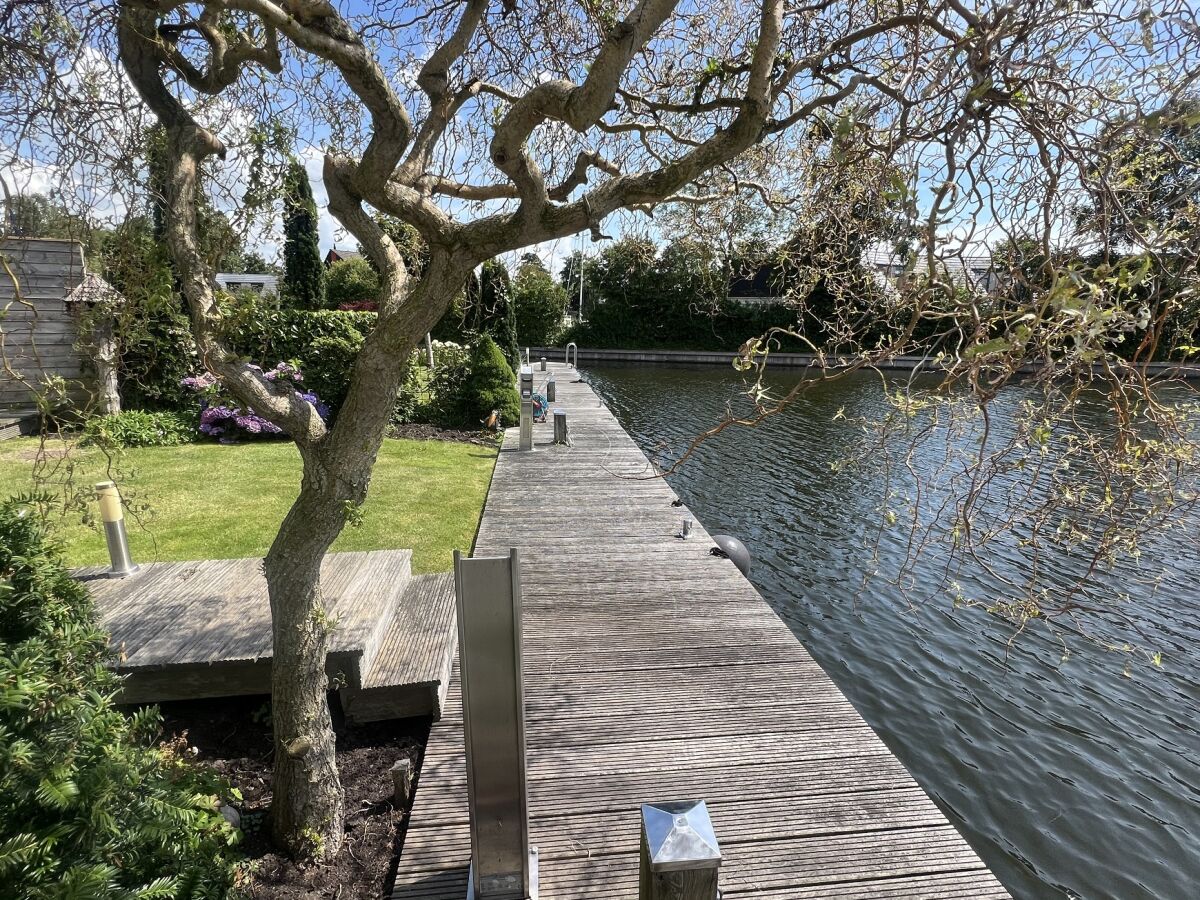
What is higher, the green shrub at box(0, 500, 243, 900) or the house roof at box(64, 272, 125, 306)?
the house roof at box(64, 272, 125, 306)

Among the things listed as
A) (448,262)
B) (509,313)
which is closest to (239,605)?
(448,262)

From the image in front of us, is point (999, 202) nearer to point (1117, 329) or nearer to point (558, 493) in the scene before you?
point (1117, 329)

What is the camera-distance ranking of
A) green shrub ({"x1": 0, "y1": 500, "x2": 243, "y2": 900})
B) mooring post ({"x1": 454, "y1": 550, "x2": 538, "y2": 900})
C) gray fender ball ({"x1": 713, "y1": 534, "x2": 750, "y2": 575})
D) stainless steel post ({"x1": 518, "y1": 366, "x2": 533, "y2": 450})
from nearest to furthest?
1. green shrub ({"x1": 0, "y1": 500, "x2": 243, "y2": 900})
2. mooring post ({"x1": 454, "y1": 550, "x2": 538, "y2": 900})
3. gray fender ball ({"x1": 713, "y1": 534, "x2": 750, "y2": 575})
4. stainless steel post ({"x1": 518, "y1": 366, "x2": 533, "y2": 450})

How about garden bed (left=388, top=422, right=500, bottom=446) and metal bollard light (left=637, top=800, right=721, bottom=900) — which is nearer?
metal bollard light (left=637, top=800, right=721, bottom=900)

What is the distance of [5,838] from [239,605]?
9.50ft

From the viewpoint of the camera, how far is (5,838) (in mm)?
1559

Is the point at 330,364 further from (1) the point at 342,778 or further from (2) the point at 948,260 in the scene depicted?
(2) the point at 948,260

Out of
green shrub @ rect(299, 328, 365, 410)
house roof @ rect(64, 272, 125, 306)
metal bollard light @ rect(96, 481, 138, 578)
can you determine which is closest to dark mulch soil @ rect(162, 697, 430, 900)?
metal bollard light @ rect(96, 481, 138, 578)

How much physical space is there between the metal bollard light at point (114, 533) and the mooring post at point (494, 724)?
12.5ft

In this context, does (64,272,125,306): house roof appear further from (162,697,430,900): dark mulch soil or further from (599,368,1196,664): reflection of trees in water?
(599,368,1196,664): reflection of trees in water

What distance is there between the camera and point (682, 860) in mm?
1690

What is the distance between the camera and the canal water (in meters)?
4.46

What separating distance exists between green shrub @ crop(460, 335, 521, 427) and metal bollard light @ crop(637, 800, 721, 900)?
11251 mm

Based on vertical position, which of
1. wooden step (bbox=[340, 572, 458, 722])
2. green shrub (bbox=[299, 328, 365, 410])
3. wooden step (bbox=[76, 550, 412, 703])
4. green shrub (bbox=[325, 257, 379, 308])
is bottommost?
wooden step (bbox=[340, 572, 458, 722])
